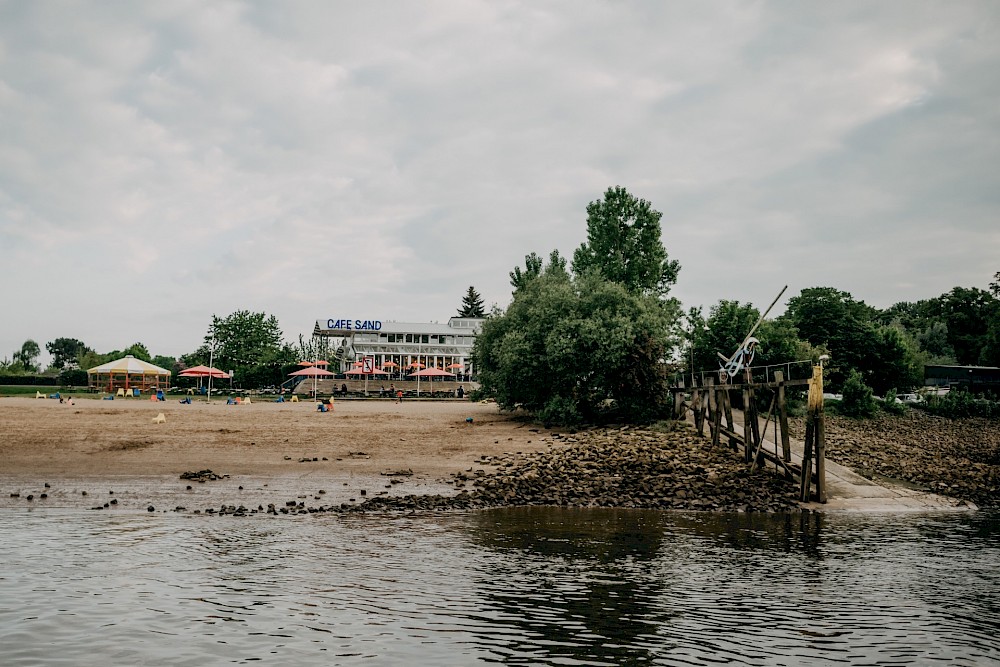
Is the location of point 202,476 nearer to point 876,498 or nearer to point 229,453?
point 229,453

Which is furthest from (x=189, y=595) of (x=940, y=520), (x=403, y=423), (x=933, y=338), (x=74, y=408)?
(x=933, y=338)

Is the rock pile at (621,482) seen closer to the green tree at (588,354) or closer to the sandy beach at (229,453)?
the sandy beach at (229,453)

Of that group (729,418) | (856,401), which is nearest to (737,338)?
(856,401)

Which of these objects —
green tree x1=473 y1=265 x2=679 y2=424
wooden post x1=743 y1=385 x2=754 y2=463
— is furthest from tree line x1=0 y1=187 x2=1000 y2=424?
wooden post x1=743 y1=385 x2=754 y2=463

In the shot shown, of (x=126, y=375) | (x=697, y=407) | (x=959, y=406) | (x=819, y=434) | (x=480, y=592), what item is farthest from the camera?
(x=126, y=375)

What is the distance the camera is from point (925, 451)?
116ft

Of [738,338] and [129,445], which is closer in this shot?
[129,445]

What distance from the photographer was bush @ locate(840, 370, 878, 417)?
1956 inches

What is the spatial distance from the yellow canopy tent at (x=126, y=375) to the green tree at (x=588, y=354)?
3968 centimetres

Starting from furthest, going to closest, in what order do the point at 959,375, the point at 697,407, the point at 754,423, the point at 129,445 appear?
the point at 959,375 → the point at 697,407 → the point at 754,423 → the point at 129,445

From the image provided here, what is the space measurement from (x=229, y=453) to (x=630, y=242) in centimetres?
4025

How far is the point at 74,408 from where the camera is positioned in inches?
1529

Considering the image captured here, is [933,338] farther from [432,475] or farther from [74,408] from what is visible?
[74,408]

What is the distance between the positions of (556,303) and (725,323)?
47.2 ft
